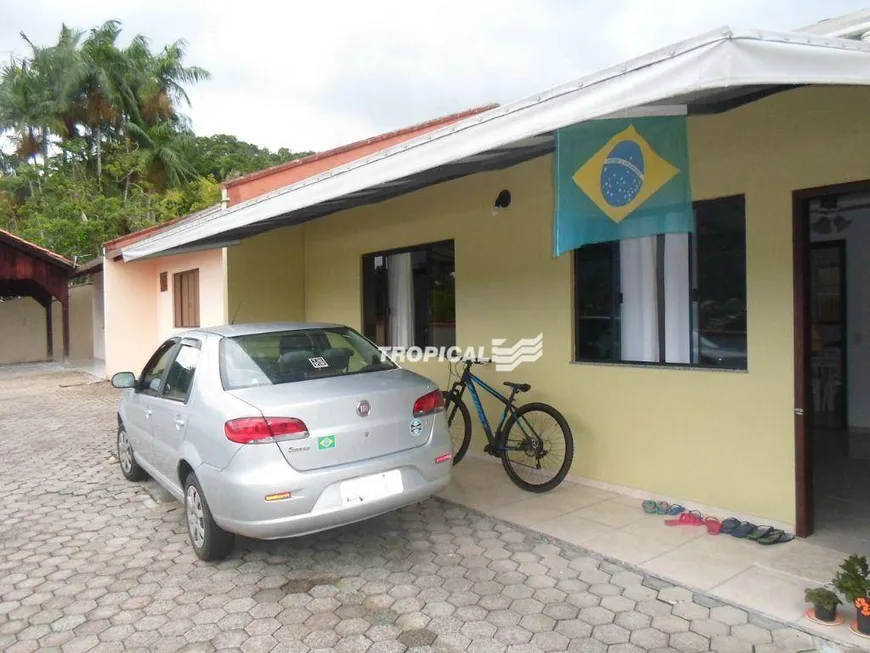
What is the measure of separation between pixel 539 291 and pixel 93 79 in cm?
2533

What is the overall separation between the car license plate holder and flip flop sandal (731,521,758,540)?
7.01 ft

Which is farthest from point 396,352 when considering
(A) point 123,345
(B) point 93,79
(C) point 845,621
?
(B) point 93,79

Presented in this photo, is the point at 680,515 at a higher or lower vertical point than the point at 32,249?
lower

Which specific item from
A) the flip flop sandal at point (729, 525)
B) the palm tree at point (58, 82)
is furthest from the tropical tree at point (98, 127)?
the flip flop sandal at point (729, 525)

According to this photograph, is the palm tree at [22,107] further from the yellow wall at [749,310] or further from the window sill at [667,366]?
the window sill at [667,366]

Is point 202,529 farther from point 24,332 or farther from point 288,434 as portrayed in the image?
point 24,332

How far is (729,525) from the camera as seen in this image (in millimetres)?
3973

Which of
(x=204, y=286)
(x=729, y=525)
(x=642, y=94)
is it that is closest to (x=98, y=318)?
(x=204, y=286)

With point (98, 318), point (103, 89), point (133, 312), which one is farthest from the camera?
point (103, 89)

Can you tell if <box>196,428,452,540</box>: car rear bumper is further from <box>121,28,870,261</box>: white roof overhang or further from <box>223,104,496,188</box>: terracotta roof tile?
<box>223,104,496,188</box>: terracotta roof tile

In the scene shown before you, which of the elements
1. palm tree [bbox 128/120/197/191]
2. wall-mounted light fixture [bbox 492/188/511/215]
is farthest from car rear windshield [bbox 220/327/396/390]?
palm tree [bbox 128/120/197/191]

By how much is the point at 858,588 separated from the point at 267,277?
7.50 metres

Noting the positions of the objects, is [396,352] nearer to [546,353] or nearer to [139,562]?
[546,353]

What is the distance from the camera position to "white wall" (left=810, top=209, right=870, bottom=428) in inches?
273
